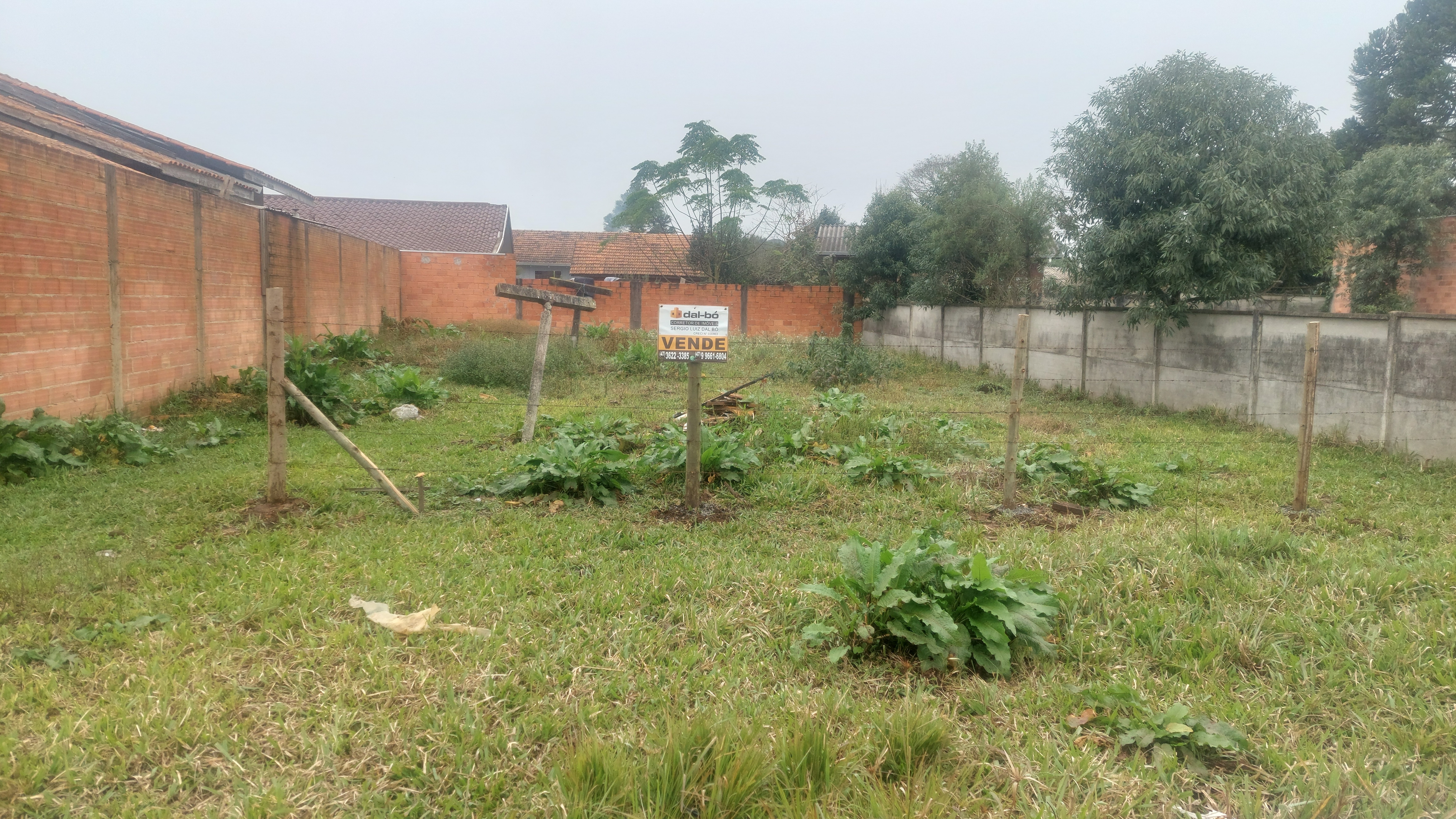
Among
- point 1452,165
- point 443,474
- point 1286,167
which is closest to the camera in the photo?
point 443,474

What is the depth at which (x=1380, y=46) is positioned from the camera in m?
27.4

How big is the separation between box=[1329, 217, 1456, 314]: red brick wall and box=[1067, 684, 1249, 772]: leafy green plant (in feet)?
61.6

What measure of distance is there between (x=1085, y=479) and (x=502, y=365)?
8.58 m

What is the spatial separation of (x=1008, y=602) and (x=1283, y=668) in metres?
1.05

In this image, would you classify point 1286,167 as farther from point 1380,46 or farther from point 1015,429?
point 1380,46

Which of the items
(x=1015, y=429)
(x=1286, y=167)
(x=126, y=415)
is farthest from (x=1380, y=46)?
(x=126, y=415)

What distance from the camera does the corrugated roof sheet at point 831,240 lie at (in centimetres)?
3259

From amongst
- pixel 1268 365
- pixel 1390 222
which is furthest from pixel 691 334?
pixel 1390 222

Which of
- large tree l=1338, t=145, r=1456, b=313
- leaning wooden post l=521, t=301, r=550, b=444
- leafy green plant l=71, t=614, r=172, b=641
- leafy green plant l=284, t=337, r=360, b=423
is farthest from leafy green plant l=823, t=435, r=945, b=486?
large tree l=1338, t=145, r=1456, b=313

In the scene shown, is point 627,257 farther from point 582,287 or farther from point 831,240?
point 582,287

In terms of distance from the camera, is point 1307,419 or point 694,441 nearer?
point 694,441

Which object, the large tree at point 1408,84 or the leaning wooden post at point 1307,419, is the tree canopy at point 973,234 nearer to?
the leaning wooden post at point 1307,419

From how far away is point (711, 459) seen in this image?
244 inches

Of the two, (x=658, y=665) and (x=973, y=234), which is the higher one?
(x=973, y=234)
